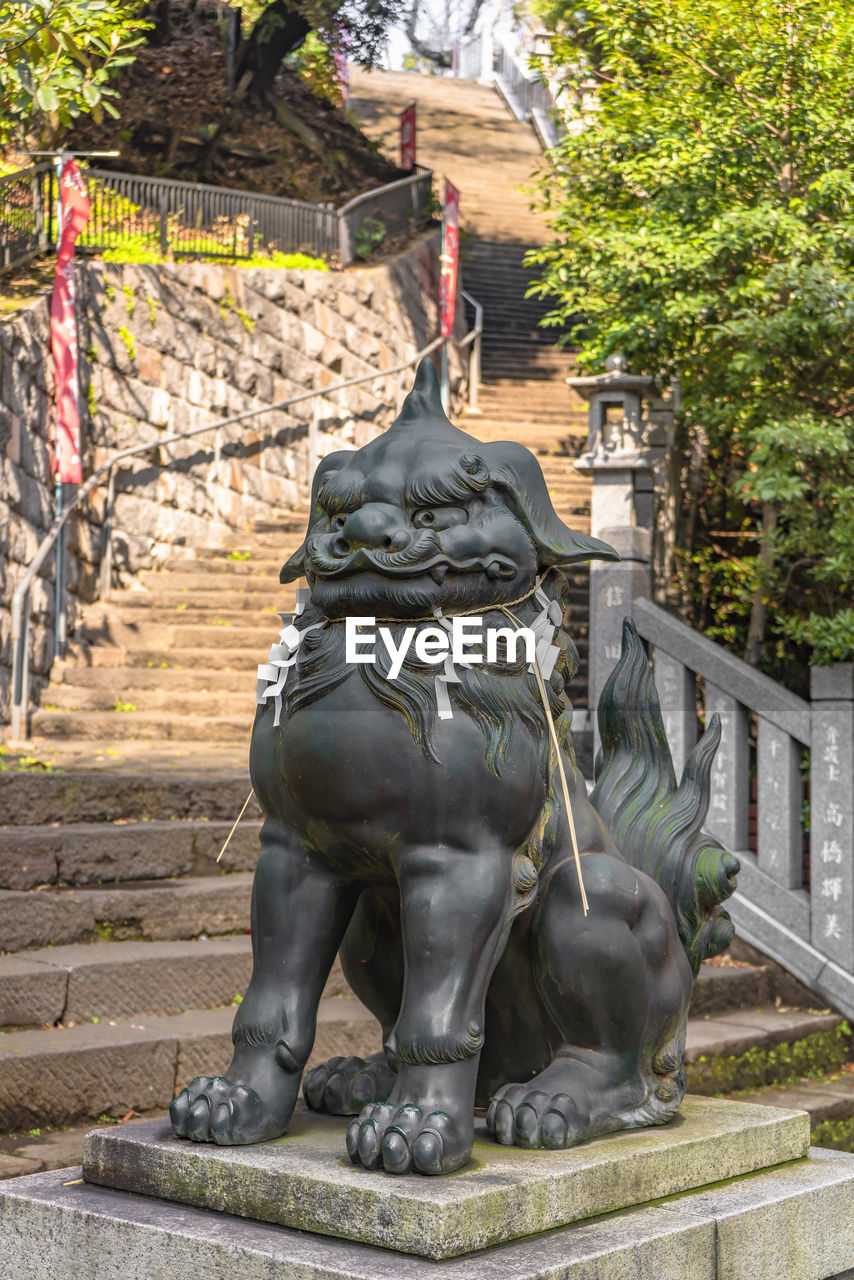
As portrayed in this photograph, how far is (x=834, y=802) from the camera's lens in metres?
5.61

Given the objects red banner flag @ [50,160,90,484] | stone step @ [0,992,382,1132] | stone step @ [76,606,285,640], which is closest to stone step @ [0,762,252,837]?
stone step @ [0,992,382,1132]

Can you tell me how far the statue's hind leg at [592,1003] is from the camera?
6.89 feet

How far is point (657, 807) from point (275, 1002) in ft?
2.78

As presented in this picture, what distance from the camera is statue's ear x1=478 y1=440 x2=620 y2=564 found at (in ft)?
6.92

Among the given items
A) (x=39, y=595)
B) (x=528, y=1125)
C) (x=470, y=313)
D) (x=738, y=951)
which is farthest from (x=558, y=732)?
(x=470, y=313)

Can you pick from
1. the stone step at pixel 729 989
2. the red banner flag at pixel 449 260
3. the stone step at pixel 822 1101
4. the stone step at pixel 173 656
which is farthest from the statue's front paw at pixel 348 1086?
the red banner flag at pixel 449 260

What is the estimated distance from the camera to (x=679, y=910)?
8.14 feet

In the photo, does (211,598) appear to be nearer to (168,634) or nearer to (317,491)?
(168,634)

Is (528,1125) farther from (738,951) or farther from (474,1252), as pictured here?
(738,951)

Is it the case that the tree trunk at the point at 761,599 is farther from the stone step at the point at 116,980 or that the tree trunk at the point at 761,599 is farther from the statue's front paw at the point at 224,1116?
the statue's front paw at the point at 224,1116

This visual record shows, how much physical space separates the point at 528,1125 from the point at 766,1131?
0.55 meters

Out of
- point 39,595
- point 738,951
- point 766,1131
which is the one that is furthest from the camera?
point 39,595

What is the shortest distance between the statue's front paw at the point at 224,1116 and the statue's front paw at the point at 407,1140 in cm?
20
